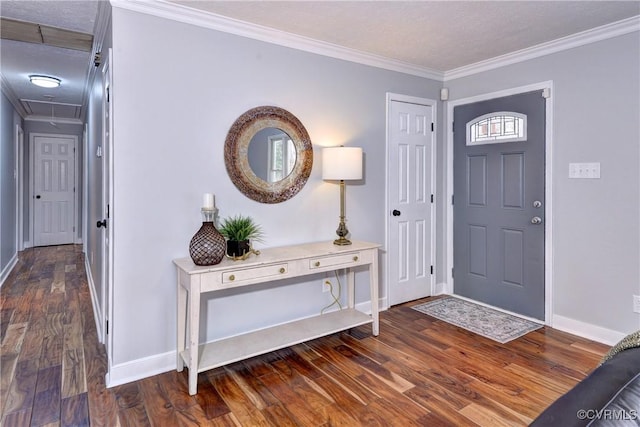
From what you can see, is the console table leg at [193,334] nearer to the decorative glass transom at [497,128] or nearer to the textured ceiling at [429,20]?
the textured ceiling at [429,20]

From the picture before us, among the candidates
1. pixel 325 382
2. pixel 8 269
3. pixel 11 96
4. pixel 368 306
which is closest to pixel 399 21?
pixel 368 306

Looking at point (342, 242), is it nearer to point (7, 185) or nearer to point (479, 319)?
point (479, 319)

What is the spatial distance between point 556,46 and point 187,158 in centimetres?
300

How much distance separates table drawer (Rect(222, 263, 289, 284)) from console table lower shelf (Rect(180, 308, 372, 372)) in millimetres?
481

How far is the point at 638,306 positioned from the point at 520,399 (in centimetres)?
134

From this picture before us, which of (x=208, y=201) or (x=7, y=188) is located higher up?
(x=7, y=188)

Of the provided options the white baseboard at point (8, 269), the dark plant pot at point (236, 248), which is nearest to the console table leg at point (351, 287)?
the dark plant pot at point (236, 248)

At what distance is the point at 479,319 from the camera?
10.9ft

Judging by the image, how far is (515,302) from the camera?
3441 mm

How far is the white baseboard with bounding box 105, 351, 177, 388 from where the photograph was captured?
2283mm

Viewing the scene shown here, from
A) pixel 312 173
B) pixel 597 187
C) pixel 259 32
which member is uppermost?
pixel 259 32

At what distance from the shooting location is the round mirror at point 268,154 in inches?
106

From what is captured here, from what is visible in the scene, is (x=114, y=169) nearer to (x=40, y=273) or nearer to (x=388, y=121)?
(x=388, y=121)

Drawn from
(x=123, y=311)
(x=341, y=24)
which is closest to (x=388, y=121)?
(x=341, y=24)
